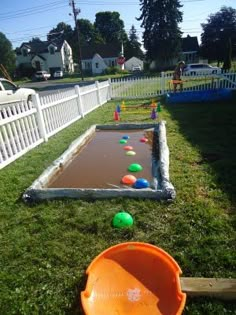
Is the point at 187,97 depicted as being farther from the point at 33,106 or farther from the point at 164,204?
the point at 164,204

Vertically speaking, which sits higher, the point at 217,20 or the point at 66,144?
the point at 217,20

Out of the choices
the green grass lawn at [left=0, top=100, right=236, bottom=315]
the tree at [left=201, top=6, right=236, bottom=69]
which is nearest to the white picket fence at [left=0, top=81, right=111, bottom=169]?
the green grass lawn at [left=0, top=100, right=236, bottom=315]

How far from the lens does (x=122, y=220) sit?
3.14 meters

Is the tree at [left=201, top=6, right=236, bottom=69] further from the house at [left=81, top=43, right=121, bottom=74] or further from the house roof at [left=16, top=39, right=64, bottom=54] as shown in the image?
the house roof at [left=16, top=39, right=64, bottom=54]

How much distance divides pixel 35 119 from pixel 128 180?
3.58 metres

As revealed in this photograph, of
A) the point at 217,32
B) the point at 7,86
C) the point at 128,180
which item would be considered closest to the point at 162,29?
the point at 217,32

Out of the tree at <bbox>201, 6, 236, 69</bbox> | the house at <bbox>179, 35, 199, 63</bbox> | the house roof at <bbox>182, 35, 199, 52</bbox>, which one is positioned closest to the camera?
the tree at <bbox>201, 6, 236, 69</bbox>

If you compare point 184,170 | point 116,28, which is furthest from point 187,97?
point 116,28

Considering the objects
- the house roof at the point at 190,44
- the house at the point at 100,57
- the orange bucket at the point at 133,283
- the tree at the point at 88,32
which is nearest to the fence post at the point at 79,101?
the orange bucket at the point at 133,283

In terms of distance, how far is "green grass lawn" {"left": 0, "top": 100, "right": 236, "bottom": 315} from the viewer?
7.68ft

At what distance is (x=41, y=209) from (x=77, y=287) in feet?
4.84

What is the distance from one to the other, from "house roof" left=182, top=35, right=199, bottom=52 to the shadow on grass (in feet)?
157

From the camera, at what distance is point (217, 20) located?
44.8m

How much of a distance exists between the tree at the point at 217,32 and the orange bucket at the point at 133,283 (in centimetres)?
4597
